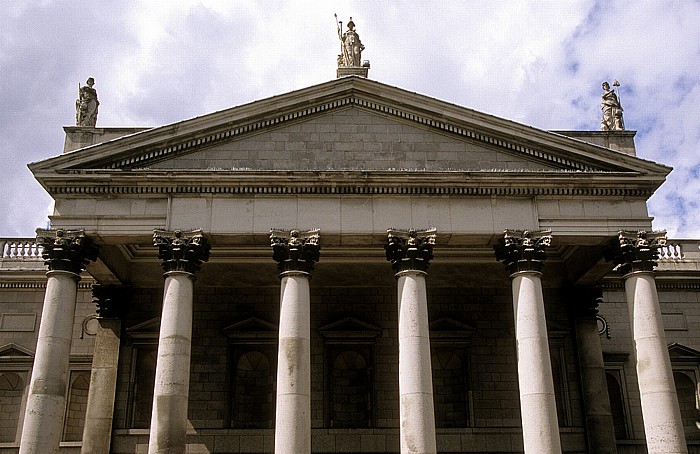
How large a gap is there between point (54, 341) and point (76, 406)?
8081 millimetres

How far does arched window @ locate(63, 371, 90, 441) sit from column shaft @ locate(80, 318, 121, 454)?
193 centimetres

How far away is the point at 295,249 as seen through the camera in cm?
2431

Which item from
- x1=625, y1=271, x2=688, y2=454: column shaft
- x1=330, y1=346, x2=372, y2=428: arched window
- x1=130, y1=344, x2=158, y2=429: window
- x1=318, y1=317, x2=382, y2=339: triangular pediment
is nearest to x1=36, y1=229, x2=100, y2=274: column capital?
x1=130, y1=344, x2=158, y2=429: window

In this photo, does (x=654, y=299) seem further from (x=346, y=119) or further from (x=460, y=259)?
(x=346, y=119)

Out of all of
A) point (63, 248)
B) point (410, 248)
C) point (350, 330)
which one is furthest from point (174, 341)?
point (350, 330)

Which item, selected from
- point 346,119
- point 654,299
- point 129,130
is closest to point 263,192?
point 346,119

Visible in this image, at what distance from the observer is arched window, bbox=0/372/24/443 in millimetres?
30228

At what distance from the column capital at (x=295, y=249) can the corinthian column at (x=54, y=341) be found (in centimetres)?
593

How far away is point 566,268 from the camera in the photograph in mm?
30234

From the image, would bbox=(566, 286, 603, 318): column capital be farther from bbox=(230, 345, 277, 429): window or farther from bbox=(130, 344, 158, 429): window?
bbox=(130, 344, 158, 429): window

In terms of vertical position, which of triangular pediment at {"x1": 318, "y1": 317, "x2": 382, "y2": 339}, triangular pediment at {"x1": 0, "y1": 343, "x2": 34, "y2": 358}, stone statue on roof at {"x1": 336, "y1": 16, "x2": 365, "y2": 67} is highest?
stone statue on roof at {"x1": 336, "y1": 16, "x2": 365, "y2": 67}

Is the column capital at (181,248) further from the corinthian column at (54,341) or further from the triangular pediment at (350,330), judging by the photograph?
the triangular pediment at (350,330)

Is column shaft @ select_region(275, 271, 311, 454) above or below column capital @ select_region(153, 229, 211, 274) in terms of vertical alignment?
below

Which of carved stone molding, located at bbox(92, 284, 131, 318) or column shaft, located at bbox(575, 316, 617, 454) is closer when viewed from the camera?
column shaft, located at bbox(575, 316, 617, 454)
